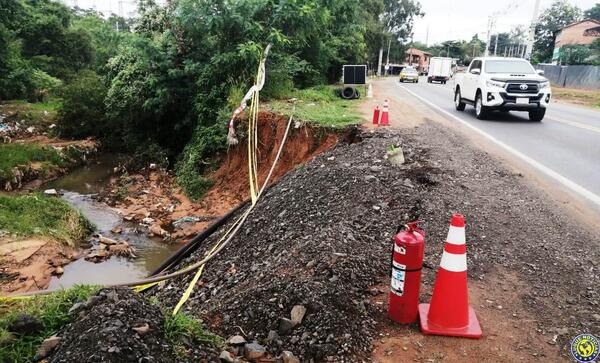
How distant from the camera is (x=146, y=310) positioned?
10.1ft

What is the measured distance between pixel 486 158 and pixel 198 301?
5770 millimetres

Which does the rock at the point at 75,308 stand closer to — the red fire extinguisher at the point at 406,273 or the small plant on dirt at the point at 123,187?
the red fire extinguisher at the point at 406,273

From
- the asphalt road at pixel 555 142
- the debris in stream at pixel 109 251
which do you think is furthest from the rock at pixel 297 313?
the debris in stream at pixel 109 251

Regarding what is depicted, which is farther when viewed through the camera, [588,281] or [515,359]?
[588,281]

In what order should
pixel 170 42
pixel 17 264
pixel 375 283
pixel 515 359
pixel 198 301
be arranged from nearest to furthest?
1. pixel 515 359
2. pixel 375 283
3. pixel 198 301
4. pixel 17 264
5. pixel 170 42

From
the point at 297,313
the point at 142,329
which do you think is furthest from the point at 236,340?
the point at 142,329

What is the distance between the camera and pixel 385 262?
4.26 meters

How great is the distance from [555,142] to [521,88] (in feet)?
9.59

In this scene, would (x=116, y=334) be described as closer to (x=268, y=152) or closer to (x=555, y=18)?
(x=268, y=152)

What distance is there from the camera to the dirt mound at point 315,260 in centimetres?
330

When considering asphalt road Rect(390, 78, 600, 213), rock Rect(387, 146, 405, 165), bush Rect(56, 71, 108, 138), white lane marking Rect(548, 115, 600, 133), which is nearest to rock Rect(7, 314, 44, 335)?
rock Rect(387, 146, 405, 165)

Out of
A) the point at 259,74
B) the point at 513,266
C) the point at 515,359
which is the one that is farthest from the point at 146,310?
the point at 259,74

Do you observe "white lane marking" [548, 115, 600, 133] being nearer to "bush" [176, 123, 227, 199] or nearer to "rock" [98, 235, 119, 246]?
"bush" [176, 123, 227, 199]

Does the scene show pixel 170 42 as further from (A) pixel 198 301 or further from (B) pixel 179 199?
(A) pixel 198 301
